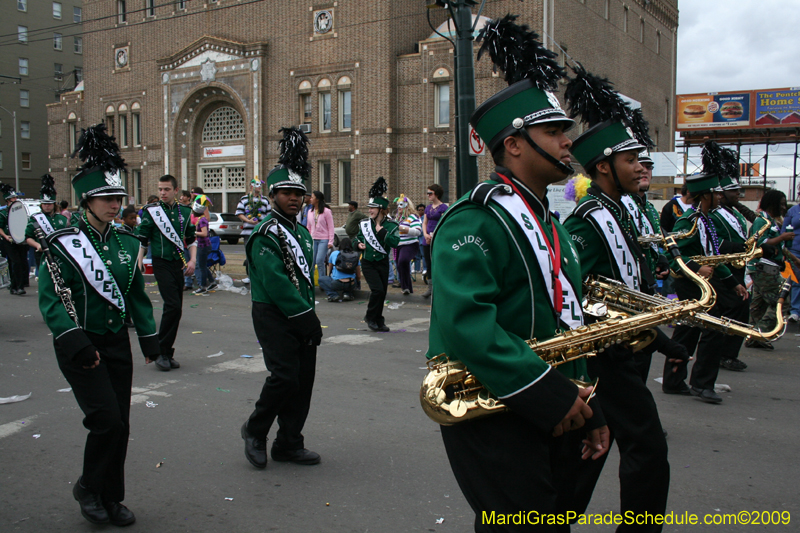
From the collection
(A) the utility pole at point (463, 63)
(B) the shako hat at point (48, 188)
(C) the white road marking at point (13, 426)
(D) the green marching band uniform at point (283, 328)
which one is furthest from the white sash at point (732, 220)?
(B) the shako hat at point (48, 188)

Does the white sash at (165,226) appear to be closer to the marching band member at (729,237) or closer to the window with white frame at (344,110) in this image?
the marching band member at (729,237)

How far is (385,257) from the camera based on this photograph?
10.1 metres

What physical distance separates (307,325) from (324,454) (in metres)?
1.01

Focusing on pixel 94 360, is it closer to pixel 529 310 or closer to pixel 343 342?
pixel 529 310

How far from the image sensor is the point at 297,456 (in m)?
4.68

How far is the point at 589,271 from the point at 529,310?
1436 millimetres

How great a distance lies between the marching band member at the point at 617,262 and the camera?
3094mm

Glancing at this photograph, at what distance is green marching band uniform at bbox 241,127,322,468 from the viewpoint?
15.0 feet

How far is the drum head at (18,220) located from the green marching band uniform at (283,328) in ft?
35.3

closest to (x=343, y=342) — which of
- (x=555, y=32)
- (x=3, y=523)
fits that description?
(x=3, y=523)

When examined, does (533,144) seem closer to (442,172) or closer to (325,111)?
(442,172)

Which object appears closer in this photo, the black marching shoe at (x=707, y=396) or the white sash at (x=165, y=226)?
the black marching shoe at (x=707, y=396)

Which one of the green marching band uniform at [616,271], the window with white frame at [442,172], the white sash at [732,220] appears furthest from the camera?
the window with white frame at [442,172]

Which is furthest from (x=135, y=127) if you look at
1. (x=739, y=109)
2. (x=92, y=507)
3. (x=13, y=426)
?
(x=739, y=109)
